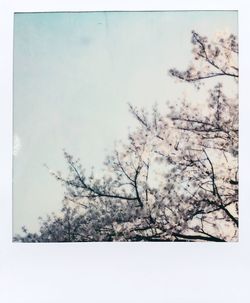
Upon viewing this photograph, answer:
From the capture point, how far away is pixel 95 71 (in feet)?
3.09

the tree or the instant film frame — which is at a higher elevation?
the tree

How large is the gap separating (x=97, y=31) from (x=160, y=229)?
42 cm

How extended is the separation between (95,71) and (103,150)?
0.53 ft

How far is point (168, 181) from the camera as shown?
0.94 m

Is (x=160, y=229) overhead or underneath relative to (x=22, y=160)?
underneath

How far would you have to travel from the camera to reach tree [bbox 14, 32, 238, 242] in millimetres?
944

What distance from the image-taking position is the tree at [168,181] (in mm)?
944
